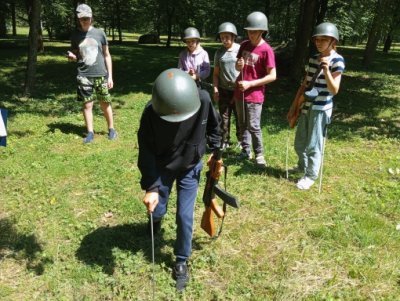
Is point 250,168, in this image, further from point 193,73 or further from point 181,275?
point 181,275

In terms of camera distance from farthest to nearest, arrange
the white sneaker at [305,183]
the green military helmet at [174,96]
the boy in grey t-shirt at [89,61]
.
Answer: the boy in grey t-shirt at [89,61] → the white sneaker at [305,183] → the green military helmet at [174,96]

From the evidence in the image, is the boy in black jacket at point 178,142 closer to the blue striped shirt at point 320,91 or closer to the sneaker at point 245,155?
the blue striped shirt at point 320,91

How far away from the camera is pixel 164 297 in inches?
138

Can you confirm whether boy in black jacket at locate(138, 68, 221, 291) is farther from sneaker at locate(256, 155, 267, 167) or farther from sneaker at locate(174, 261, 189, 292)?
sneaker at locate(256, 155, 267, 167)

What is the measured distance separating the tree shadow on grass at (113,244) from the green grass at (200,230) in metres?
0.01

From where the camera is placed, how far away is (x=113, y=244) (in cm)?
420

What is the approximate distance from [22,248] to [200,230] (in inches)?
72.1

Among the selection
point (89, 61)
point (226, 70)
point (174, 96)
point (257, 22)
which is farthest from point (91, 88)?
point (174, 96)

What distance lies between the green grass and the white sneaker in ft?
0.27

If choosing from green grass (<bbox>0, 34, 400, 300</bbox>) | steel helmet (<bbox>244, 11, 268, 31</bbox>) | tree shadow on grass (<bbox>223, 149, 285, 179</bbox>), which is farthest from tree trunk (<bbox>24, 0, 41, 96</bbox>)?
steel helmet (<bbox>244, 11, 268, 31</bbox>)

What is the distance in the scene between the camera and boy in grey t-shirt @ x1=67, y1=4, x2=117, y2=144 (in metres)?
6.76

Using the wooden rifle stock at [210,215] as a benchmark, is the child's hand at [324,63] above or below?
above

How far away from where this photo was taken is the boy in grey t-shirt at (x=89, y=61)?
6.76 metres

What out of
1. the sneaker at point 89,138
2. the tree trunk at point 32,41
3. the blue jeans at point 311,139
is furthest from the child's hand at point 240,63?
the tree trunk at point 32,41
